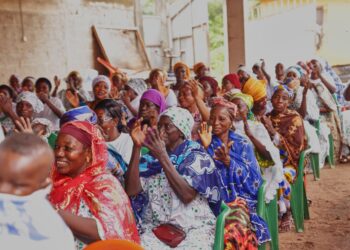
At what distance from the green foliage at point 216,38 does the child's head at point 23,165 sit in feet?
62.9

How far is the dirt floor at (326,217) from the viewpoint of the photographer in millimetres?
4695

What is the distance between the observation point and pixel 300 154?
4.70 meters

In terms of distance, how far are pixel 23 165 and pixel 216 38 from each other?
21.7 m

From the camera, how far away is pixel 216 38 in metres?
22.6

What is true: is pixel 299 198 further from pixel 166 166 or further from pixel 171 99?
pixel 166 166

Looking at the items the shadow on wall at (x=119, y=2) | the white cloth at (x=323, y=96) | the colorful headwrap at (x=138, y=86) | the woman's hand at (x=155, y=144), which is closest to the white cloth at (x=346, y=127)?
the white cloth at (x=323, y=96)

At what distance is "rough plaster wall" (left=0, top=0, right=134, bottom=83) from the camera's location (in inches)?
366

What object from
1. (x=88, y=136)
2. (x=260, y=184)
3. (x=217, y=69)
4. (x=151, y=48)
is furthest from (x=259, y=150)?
(x=217, y=69)

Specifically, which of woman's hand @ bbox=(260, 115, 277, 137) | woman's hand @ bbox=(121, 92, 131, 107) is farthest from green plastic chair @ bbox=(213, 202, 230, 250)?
woman's hand @ bbox=(121, 92, 131, 107)

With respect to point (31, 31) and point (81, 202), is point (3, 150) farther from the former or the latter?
point (31, 31)

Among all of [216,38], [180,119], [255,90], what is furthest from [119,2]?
[216,38]

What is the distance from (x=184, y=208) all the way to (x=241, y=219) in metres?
0.42

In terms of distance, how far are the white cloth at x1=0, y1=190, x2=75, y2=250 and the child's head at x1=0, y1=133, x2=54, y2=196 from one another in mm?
29

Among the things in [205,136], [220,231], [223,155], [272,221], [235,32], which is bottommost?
[272,221]
